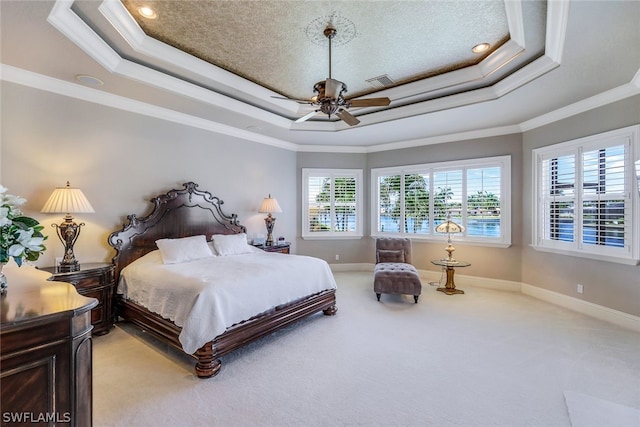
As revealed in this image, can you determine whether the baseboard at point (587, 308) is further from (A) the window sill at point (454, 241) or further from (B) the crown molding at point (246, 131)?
(B) the crown molding at point (246, 131)

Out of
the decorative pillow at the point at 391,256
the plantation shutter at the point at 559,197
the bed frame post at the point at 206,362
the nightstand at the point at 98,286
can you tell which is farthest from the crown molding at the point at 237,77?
the bed frame post at the point at 206,362

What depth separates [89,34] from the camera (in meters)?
2.62

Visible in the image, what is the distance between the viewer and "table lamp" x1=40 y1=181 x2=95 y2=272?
3.13m

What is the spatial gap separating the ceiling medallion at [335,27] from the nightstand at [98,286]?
3448 millimetres

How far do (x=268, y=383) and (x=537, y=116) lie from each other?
5.25 m

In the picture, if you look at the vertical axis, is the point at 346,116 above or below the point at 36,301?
above

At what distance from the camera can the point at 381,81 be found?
13.0 feet

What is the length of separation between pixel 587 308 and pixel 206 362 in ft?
15.8

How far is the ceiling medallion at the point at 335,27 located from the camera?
2711 mm

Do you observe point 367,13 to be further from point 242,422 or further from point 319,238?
point 319,238

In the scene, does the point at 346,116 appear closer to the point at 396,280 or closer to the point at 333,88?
the point at 333,88

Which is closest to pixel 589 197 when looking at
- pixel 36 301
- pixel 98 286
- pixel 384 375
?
pixel 384 375

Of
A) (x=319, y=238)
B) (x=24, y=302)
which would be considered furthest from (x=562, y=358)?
(x=319, y=238)

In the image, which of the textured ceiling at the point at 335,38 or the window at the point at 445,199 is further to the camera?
the window at the point at 445,199
